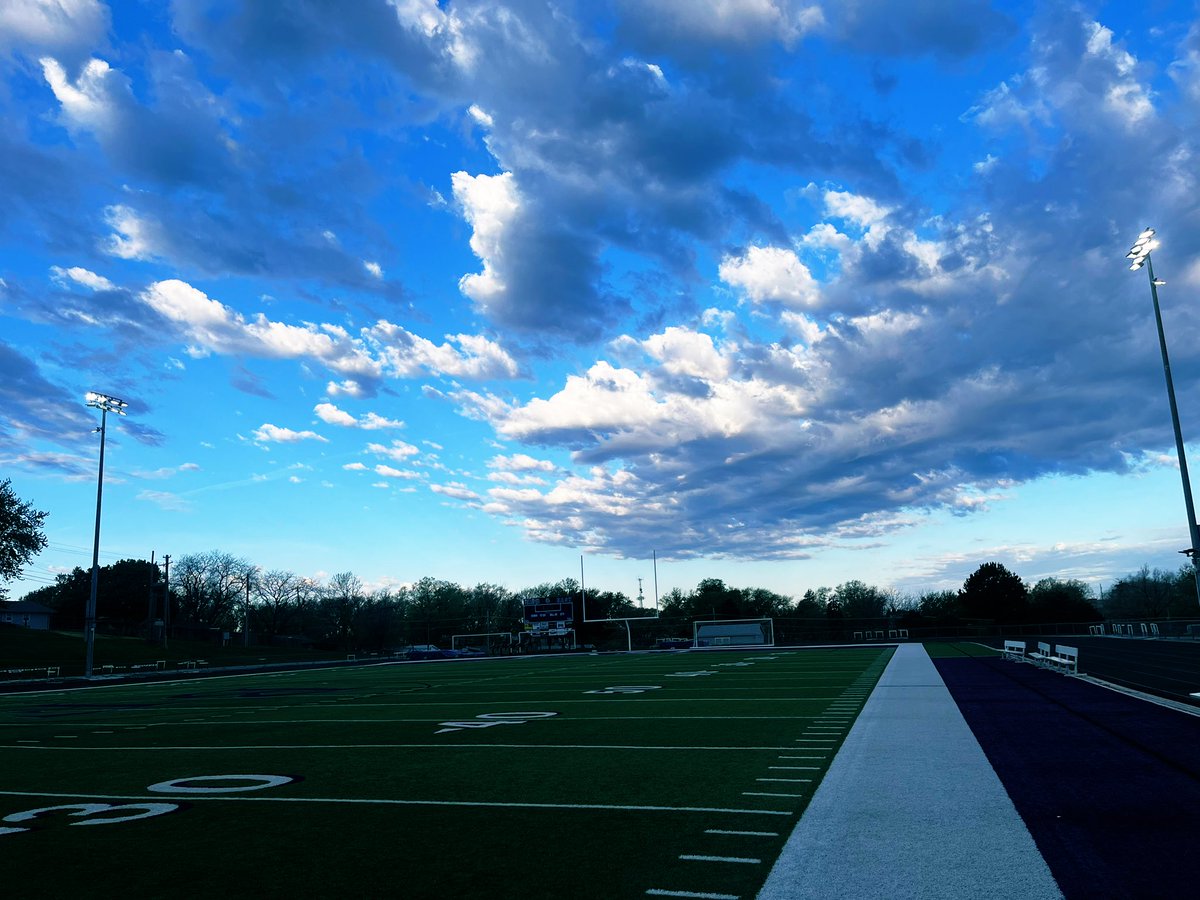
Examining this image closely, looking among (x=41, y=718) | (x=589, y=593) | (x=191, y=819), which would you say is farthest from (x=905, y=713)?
(x=589, y=593)

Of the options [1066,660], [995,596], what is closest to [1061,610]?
[995,596]

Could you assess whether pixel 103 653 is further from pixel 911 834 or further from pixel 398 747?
pixel 911 834

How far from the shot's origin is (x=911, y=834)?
5.38 metres

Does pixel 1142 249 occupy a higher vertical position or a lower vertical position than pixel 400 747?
higher

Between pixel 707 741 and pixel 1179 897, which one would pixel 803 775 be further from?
pixel 1179 897

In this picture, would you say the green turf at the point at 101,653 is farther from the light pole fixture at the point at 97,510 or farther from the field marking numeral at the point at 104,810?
the field marking numeral at the point at 104,810

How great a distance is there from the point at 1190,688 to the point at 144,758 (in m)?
18.5

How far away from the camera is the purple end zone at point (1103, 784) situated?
15.0 feet

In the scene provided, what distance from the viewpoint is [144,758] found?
398 inches

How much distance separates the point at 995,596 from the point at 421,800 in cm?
9908

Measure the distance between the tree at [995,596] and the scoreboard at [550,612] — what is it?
53.5m

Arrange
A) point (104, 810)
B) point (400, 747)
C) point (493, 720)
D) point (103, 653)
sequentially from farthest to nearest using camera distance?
point (103, 653) → point (493, 720) → point (400, 747) → point (104, 810)

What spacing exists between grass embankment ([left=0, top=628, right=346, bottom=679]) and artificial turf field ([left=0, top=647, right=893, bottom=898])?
41.3 m

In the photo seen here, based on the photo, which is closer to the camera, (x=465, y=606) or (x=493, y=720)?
(x=493, y=720)
